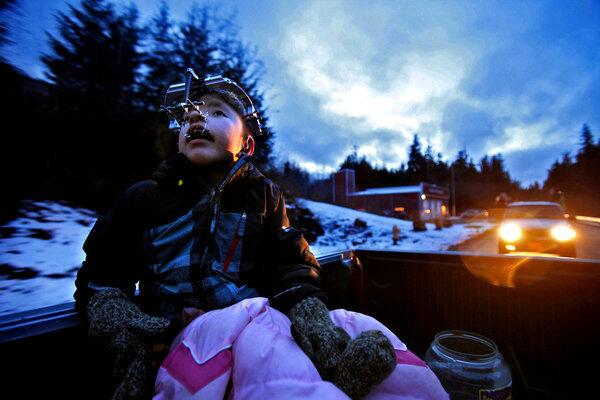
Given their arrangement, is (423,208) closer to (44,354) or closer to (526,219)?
(526,219)

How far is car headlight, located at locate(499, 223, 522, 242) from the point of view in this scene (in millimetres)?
6086

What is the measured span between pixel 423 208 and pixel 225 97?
1530 inches

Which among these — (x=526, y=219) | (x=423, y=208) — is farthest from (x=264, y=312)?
(x=423, y=208)

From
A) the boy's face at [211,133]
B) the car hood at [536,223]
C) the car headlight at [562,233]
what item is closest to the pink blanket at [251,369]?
the boy's face at [211,133]

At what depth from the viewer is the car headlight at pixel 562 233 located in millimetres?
5695

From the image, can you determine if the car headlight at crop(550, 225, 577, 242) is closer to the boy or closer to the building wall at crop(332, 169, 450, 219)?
the boy

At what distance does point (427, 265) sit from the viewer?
A: 6.45 ft

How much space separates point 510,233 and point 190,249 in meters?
7.28

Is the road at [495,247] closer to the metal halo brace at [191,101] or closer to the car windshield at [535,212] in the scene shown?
the car windshield at [535,212]

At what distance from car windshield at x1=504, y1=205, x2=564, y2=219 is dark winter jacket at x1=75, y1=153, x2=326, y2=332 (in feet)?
25.9

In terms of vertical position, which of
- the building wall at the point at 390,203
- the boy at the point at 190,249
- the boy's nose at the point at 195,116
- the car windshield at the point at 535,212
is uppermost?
the building wall at the point at 390,203

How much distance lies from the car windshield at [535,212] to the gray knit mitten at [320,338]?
8118mm

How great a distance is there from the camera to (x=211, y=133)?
A: 6.06 ft

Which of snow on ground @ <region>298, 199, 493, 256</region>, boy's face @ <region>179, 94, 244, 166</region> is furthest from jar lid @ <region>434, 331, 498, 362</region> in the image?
snow on ground @ <region>298, 199, 493, 256</region>
